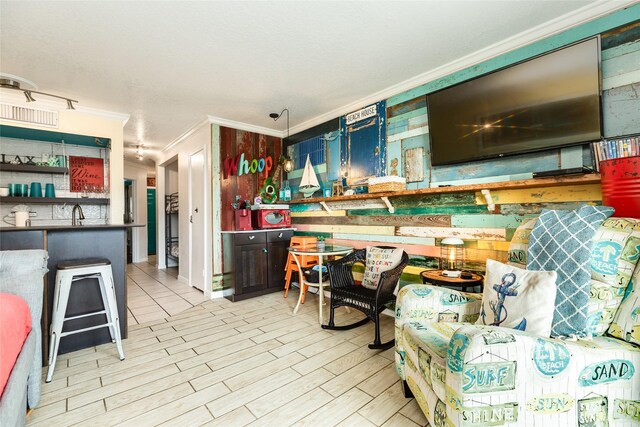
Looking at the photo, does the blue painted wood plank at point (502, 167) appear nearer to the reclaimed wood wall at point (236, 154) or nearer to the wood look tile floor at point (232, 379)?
the wood look tile floor at point (232, 379)

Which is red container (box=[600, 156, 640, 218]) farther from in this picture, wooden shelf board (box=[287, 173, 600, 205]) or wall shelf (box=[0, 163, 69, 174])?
wall shelf (box=[0, 163, 69, 174])

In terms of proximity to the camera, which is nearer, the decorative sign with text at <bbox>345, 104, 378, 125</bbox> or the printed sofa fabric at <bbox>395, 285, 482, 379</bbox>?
the printed sofa fabric at <bbox>395, 285, 482, 379</bbox>

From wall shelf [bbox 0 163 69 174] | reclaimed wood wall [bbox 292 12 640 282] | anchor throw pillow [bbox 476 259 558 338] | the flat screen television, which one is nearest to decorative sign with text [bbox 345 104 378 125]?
reclaimed wood wall [bbox 292 12 640 282]

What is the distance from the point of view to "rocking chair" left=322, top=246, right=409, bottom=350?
7.87 ft

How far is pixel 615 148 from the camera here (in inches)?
69.9

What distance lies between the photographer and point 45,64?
2.65m

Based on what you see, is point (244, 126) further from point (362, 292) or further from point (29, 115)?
point (362, 292)

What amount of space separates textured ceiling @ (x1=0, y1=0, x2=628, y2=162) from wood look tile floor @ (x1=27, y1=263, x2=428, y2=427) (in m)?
2.60

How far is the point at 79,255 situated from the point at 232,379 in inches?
68.4

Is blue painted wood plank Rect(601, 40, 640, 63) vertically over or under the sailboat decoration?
over

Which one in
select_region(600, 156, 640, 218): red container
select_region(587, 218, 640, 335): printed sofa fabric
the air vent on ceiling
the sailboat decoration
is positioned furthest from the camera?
the sailboat decoration

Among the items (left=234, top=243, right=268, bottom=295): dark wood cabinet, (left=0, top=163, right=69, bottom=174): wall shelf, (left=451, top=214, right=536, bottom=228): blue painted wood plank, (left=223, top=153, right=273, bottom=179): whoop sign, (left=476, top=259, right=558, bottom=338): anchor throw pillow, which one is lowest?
(left=234, top=243, right=268, bottom=295): dark wood cabinet

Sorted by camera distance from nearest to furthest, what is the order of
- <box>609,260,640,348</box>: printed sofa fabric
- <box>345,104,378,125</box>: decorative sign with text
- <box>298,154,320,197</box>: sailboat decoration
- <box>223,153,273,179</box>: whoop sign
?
<box>609,260,640,348</box>: printed sofa fabric < <box>345,104,378,125</box>: decorative sign with text < <box>298,154,320,197</box>: sailboat decoration < <box>223,153,273,179</box>: whoop sign

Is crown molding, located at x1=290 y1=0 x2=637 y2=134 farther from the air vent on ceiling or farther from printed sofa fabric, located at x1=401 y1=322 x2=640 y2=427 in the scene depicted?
the air vent on ceiling
